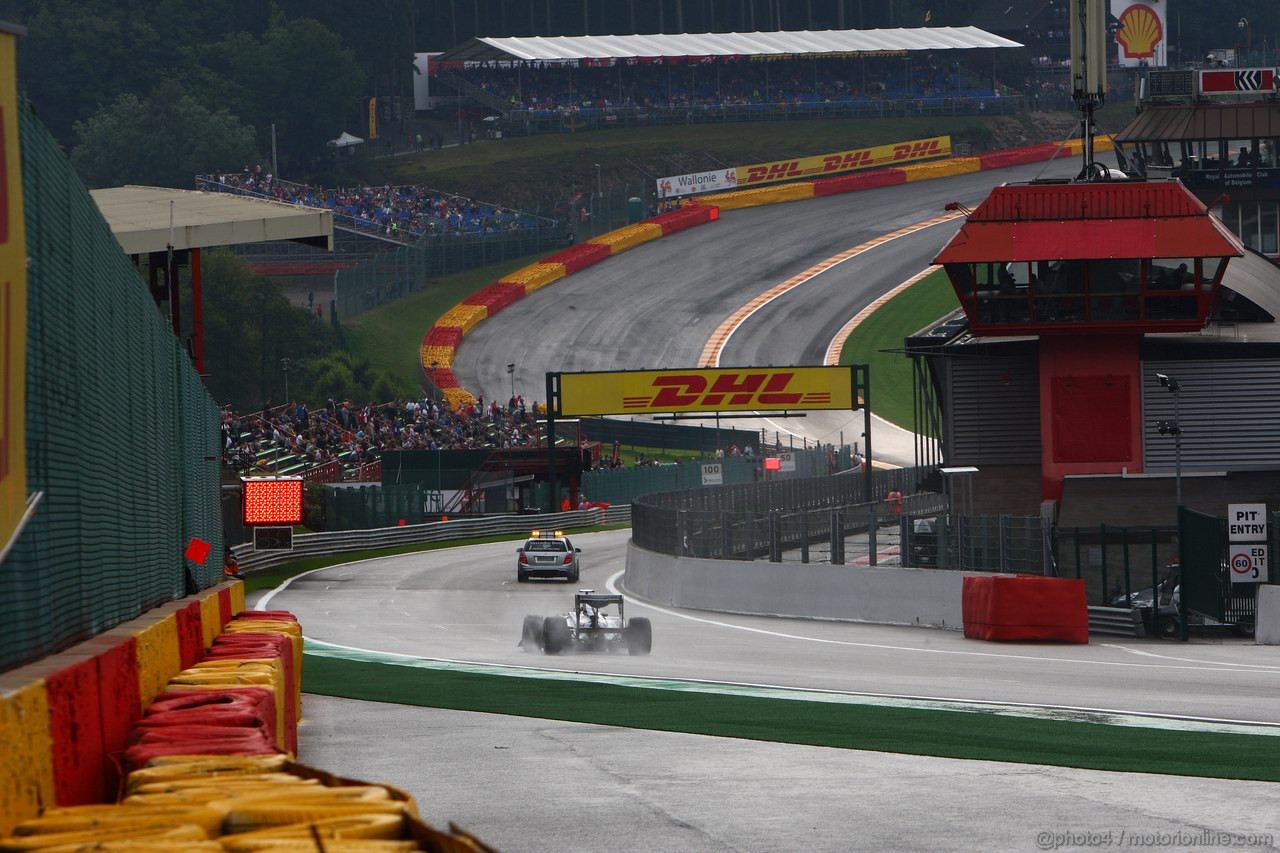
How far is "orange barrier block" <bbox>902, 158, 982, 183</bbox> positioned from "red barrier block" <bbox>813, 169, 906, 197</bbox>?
72 cm

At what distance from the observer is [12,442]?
6332 mm

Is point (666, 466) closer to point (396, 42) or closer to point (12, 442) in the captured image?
point (12, 442)

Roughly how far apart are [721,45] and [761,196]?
862 inches

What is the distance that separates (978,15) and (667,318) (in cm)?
7277

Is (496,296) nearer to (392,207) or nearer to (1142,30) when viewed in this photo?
(392,207)

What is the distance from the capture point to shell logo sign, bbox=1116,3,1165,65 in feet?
374

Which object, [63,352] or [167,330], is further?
[167,330]

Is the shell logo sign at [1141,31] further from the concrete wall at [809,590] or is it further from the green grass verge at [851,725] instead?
the green grass verge at [851,725]

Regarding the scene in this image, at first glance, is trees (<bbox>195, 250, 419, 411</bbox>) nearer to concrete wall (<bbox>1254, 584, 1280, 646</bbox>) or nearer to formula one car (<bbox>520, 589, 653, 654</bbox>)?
formula one car (<bbox>520, 589, 653, 654</bbox>)

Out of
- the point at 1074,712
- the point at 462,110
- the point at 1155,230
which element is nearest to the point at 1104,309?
the point at 1155,230

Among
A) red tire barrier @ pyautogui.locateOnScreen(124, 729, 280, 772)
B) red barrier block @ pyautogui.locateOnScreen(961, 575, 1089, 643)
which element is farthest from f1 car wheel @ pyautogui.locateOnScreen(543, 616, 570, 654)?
red tire barrier @ pyautogui.locateOnScreen(124, 729, 280, 772)

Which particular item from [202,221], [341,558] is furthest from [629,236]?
[202,221]

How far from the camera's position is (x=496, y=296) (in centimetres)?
9312

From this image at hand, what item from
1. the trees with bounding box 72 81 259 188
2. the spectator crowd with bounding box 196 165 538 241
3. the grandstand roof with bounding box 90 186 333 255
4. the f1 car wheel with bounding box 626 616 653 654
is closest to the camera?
the grandstand roof with bounding box 90 186 333 255
